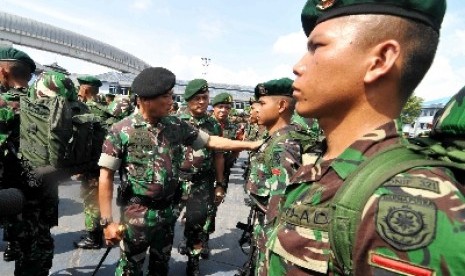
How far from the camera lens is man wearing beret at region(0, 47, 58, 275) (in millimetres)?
3029

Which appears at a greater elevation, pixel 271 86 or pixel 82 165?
pixel 271 86

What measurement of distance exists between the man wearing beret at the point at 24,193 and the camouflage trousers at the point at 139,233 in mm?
1025

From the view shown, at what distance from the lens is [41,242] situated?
130 inches

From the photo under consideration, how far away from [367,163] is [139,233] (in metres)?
2.29

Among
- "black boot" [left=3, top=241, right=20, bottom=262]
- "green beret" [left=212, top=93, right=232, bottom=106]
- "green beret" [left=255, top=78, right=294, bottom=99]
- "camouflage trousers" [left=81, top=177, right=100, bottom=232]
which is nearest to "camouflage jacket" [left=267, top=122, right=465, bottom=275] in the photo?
"green beret" [left=255, top=78, right=294, bottom=99]

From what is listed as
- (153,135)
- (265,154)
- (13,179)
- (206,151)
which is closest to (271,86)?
(265,154)

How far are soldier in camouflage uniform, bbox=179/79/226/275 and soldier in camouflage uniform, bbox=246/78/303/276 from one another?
3.62 feet

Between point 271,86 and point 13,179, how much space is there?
8.43ft

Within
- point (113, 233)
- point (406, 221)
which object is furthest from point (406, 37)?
point (113, 233)

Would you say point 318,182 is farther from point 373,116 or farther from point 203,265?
point 203,265

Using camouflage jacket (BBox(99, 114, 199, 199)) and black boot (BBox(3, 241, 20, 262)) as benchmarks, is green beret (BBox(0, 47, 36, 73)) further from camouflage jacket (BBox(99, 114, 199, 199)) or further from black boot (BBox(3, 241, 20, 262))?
black boot (BBox(3, 241, 20, 262))

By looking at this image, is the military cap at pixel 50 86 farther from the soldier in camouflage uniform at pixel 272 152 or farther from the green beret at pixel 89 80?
the green beret at pixel 89 80

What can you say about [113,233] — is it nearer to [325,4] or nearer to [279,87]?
[279,87]

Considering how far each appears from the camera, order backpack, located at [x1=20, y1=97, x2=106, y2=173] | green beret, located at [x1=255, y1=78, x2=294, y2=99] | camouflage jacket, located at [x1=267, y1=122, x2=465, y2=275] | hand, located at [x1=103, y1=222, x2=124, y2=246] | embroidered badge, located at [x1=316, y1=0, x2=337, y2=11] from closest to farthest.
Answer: camouflage jacket, located at [x1=267, y1=122, x2=465, y2=275] < embroidered badge, located at [x1=316, y1=0, x2=337, y2=11] < hand, located at [x1=103, y1=222, x2=124, y2=246] < backpack, located at [x1=20, y1=97, x2=106, y2=173] < green beret, located at [x1=255, y1=78, x2=294, y2=99]
